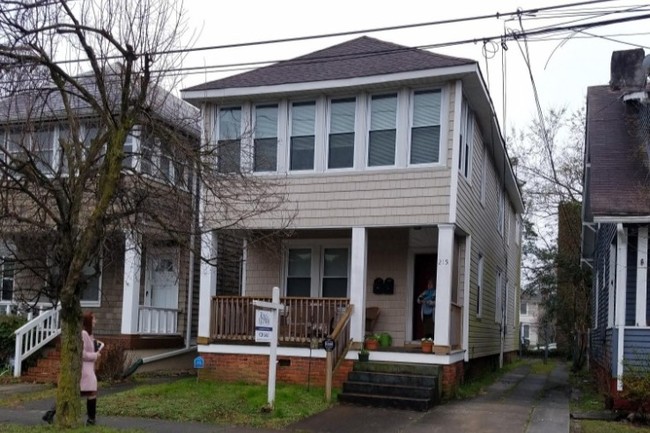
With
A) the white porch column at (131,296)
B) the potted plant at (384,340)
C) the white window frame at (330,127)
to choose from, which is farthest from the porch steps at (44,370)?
the white window frame at (330,127)

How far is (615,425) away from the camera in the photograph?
10.9 meters

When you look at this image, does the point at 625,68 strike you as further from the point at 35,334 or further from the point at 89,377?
the point at 35,334

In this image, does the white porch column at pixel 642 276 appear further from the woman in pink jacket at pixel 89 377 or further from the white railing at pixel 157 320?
the white railing at pixel 157 320

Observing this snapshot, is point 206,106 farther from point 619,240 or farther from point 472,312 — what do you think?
point 619,240

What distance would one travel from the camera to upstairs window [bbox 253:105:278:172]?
15133 mm

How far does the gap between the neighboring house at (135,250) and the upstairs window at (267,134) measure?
1423 millimetres

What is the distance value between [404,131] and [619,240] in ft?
14.5

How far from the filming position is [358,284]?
46.0ft

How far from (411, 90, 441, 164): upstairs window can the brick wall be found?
4.21 metres

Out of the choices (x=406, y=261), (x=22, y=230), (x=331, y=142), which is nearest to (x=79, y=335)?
(x=22, y=230)

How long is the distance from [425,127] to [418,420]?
18.7ft

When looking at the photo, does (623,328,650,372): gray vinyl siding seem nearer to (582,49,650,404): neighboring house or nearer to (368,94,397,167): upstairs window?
(582,49,650,404): neighboring house

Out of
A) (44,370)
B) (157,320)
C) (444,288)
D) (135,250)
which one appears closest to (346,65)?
(444,288)

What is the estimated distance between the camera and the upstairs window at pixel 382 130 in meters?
14.3
